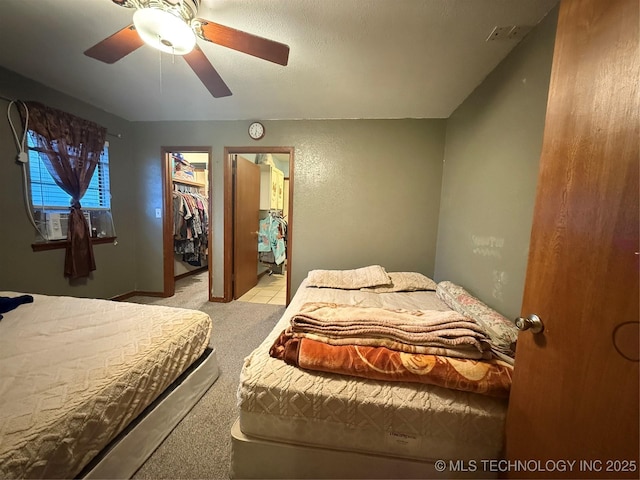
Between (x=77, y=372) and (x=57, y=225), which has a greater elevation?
(x=57, y=225)

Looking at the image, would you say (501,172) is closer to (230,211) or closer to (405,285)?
(405,285)

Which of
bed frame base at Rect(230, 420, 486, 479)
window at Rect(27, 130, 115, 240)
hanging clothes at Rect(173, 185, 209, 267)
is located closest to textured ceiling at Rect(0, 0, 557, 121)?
window at Rect(27, 130, 115, 240)

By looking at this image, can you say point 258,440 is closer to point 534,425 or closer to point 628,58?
point 534,425

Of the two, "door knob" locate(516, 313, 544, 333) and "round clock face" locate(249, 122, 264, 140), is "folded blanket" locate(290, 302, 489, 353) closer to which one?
"door knob" locate(516, 313, 544, 333)

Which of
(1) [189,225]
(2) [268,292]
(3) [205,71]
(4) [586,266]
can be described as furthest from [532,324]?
(1) [189,225]

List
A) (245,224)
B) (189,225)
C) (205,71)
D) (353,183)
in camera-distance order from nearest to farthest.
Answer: (205,71), (353,183), (245,224), (189,225)

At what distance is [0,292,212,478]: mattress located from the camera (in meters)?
0.77

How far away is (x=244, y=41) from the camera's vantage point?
1.24 m

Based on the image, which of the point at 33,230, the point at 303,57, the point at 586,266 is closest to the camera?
the point at 586,266

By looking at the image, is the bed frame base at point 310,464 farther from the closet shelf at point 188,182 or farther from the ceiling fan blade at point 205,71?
the closet shelf at point 188,182

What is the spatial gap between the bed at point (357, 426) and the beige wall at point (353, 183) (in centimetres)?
187

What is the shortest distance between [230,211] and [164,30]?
2.04m

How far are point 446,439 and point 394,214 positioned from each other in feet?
7.17

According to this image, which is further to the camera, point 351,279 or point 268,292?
point 268,292
